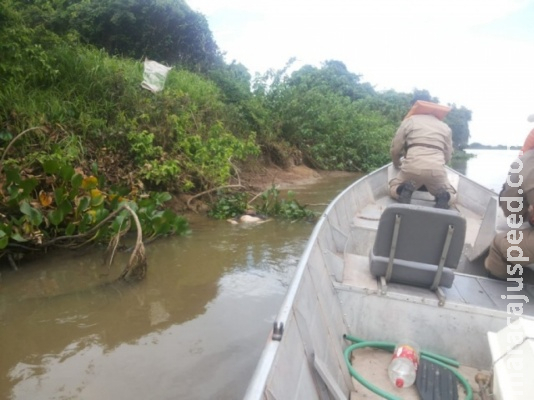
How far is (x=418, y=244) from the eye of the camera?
2.31 meters

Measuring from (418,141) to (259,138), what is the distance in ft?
20.6

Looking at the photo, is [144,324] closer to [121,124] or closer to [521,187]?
[521,187]

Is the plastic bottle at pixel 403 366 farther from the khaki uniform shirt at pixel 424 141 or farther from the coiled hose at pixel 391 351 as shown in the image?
the khaki uniform shirt at pixel 424 141

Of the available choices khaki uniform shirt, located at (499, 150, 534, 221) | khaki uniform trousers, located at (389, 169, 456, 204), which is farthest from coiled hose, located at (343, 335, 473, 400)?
khaki uniform trousers, located at (389, 169, 456, 204)

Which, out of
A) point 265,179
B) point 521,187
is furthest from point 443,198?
point 265,179

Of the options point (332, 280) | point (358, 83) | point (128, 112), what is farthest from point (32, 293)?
point (358, 83)

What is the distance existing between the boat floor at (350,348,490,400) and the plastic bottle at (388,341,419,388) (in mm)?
31

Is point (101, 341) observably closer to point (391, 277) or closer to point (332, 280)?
point (332, 280)

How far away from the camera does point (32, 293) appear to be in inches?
131

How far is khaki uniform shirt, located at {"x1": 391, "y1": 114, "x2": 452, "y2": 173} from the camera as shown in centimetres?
437

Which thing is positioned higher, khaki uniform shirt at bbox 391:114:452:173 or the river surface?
khaki uniform shirt at bbox 391:114:452:173

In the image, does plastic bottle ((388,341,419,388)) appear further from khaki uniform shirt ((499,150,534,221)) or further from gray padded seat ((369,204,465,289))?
khaki uniform shirt ((499,150,534,221))

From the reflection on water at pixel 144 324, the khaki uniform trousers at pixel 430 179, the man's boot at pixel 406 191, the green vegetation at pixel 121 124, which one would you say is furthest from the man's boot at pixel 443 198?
the reflection on water at pixel 144 324

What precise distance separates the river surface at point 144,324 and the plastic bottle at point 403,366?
82 cm
